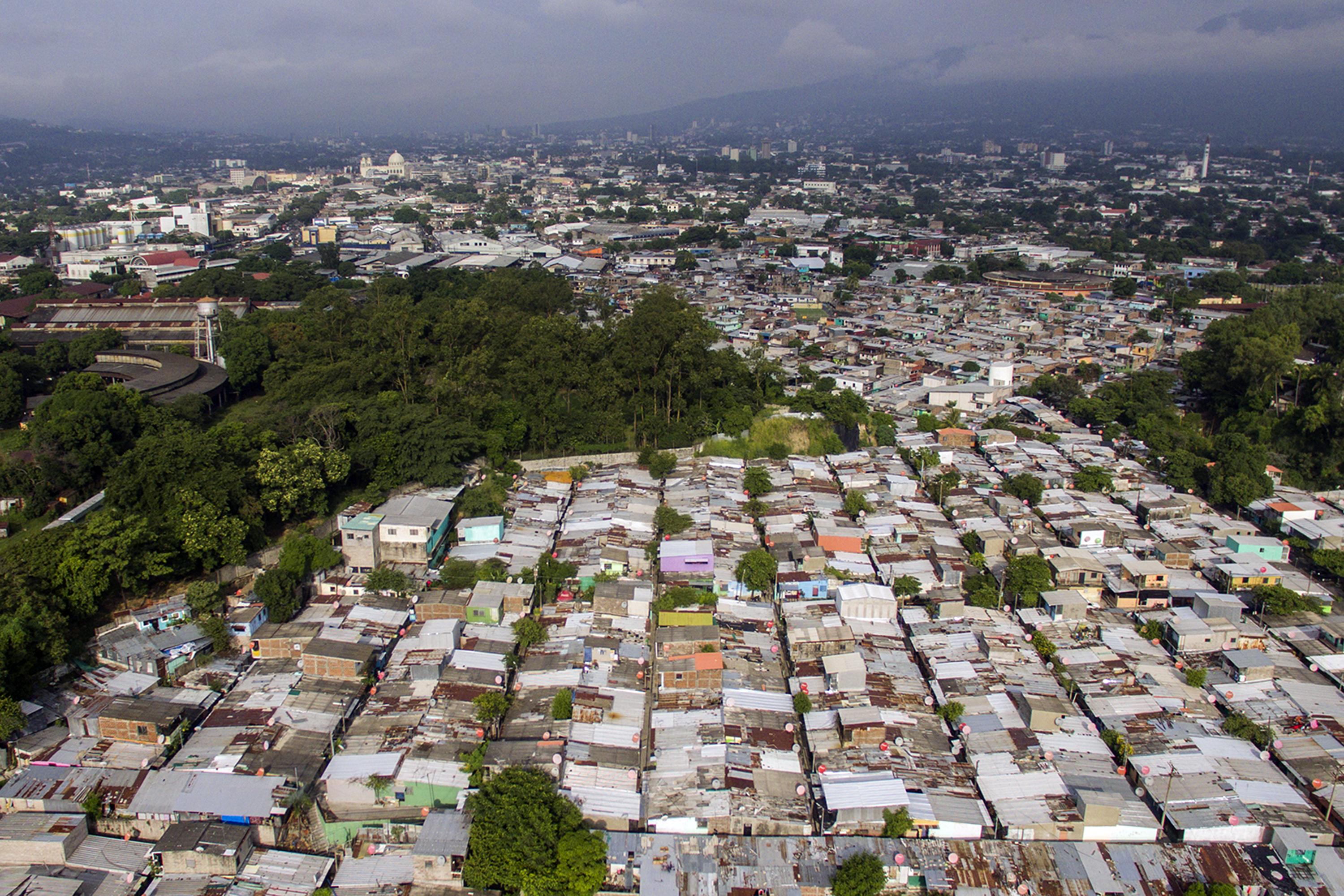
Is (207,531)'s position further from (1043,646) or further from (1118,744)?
(1118,744)

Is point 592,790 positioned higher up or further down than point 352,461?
further down

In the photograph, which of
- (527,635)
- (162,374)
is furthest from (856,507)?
(162,374)

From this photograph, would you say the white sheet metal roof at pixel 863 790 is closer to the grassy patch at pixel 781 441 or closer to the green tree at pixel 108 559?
the green tree at pixel 108 559

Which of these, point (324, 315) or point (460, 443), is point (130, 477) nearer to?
point (460, 443)

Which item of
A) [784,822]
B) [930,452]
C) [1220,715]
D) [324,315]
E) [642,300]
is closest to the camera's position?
[784,822]

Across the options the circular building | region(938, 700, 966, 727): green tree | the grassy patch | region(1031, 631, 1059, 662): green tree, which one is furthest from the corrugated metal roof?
the circular building

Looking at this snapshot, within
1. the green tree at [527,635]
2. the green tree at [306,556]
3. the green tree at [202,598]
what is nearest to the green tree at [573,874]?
the green tree at [527,635]

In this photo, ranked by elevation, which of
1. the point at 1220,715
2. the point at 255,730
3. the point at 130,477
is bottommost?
the point at 1220,715

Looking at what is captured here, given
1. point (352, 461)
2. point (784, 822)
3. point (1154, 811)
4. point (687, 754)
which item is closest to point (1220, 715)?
point (1154, 811)
